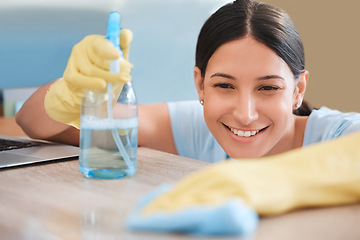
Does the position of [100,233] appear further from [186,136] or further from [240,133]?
[186,136]

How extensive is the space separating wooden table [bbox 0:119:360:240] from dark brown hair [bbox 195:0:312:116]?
480mm

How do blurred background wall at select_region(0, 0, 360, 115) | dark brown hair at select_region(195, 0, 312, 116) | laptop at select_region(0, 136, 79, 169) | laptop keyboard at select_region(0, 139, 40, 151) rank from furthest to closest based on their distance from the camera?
blurred background wall at select_region(0, 0, 360, 115) < dark brown hair at select_region(195, 0, 312, 116) < laptop keyboard at select_region(0, 139, 40, 151) < laptop at select_region(0, 136, 79, 169)

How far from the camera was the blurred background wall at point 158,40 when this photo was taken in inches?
67.9

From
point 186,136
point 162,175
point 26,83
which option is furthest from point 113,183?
point 26,83

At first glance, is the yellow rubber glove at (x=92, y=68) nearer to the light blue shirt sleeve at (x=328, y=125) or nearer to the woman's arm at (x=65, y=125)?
the woman's arm at (x=65, y=125)

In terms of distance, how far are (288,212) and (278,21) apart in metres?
0.82

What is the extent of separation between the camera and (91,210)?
630 mm

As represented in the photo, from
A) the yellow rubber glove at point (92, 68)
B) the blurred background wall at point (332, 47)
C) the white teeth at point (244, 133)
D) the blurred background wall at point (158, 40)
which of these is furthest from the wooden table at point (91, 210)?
the blurred background wall at point (332, 47)

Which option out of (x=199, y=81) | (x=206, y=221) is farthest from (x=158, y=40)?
(x=206, y=221)

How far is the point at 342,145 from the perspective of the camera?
65 cm

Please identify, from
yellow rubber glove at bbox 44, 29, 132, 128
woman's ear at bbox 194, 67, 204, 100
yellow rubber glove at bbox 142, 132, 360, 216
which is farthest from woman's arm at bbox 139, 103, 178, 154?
yellow rubber glove at bbox 142, 132, 360, 216

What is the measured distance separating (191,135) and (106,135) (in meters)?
0.79

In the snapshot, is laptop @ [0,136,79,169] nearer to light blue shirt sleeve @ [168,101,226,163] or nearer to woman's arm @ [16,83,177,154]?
woman's arm @ [16,83,177,154]

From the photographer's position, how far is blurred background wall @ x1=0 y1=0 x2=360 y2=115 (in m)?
1.72
